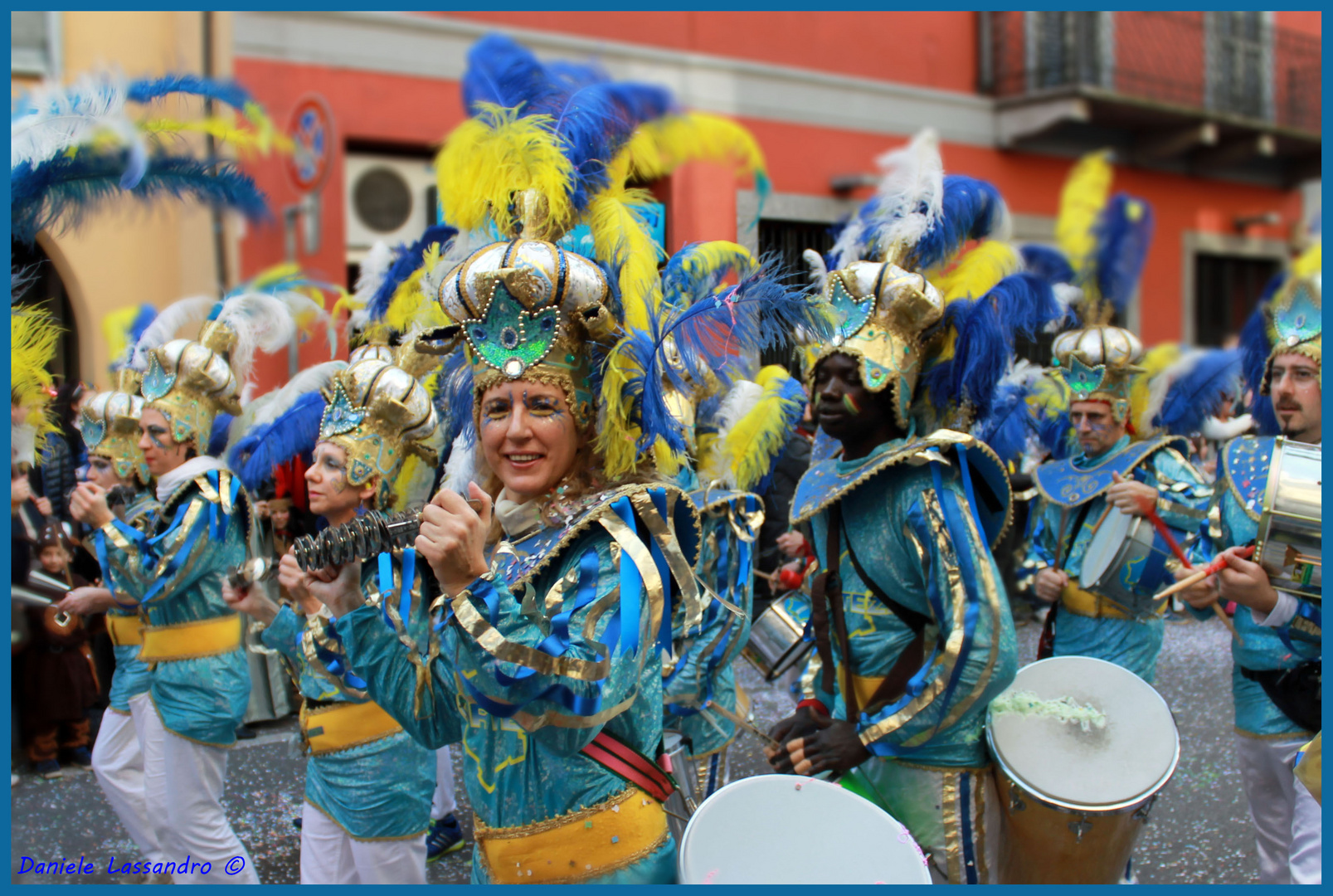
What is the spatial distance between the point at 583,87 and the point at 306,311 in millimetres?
2855

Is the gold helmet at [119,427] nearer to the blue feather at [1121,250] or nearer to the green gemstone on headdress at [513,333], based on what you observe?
the green gemstone on headdress at [513,333]

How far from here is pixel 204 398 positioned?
4531 millimetres

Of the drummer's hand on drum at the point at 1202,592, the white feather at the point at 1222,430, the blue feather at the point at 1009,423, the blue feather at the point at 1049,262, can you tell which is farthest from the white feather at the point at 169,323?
the white feather at the point at 1222,430

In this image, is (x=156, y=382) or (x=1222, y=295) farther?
(x=1222, y=295)

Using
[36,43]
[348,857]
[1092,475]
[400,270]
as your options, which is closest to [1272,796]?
[1092,475]

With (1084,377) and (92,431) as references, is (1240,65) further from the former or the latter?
(92,431)

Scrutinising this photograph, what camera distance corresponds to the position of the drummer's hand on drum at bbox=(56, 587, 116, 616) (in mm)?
4336

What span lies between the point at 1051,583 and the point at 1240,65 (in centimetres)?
1512

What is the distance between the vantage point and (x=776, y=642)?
3.60 metres

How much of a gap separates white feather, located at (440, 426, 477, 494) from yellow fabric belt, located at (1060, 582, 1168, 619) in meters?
2.65

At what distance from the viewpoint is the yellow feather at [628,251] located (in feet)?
7.74

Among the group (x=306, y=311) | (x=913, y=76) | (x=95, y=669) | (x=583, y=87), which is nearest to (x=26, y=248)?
(x=583, y=87)

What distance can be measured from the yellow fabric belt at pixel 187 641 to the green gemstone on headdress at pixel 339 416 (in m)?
1.12

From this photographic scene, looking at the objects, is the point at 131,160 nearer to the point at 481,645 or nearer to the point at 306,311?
the point at 481,645
